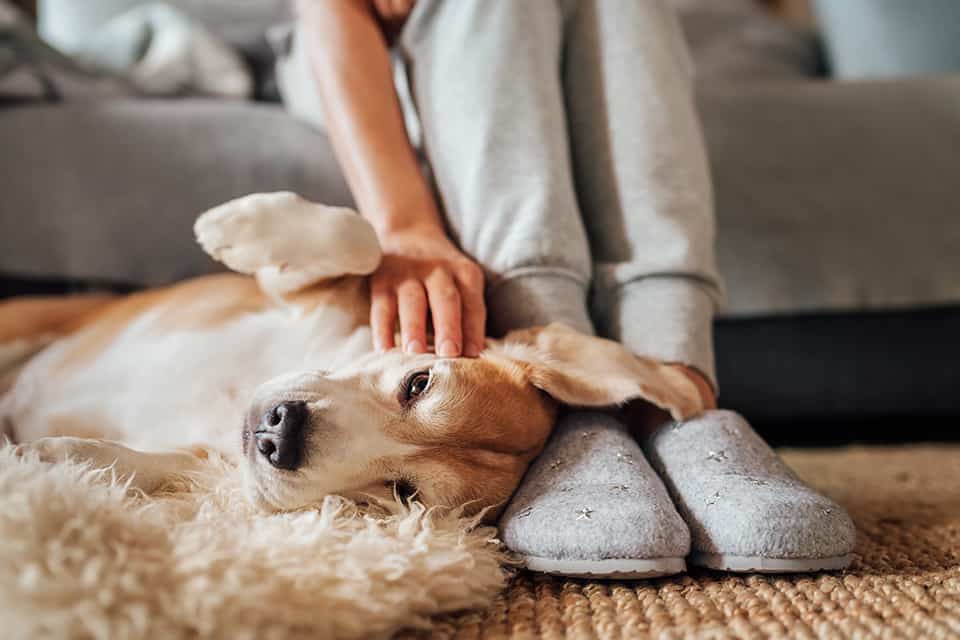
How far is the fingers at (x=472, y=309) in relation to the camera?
115cm

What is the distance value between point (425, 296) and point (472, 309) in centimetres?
7

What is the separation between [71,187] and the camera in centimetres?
171

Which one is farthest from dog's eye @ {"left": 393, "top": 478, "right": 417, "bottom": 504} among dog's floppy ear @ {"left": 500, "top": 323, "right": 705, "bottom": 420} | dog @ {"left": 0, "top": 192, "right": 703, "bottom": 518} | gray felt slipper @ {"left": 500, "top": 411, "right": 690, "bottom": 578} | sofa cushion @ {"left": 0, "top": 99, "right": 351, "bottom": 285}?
sofa cushion @ {"left": 0, "top": 99, "right": 351, "bottom": 285}

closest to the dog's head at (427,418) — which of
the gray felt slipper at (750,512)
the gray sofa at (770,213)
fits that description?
the gray felt slipper at (750,512)

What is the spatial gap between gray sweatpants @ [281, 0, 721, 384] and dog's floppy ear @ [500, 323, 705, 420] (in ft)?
0.17

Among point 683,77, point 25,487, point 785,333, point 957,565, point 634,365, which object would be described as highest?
point 683,77

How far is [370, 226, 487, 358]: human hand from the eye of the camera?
113 centimetres

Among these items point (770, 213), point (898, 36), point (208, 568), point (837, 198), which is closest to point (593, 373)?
point (208, 568)

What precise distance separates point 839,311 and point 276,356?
119 centimetres

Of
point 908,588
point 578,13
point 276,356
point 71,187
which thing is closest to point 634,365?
point 908,588

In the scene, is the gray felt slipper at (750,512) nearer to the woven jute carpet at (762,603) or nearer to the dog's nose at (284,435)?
the woven jute carpet at (762,603)

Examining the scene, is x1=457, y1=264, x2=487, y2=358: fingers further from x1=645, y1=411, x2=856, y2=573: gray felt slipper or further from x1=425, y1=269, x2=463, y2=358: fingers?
x1=645, y1=411, x2=856, y2=573: gray felt slipper

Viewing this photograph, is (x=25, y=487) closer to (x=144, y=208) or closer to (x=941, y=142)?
(x=144, y=208)

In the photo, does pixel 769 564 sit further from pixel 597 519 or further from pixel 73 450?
pixel 73 450
